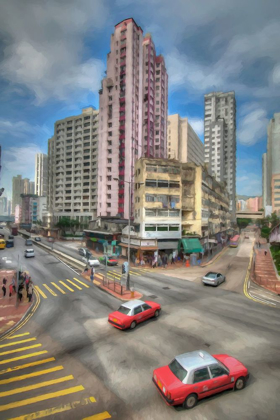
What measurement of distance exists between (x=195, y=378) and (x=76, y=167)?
105m

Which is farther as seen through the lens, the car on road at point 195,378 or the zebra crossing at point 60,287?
the zebra crossing at point 60,287

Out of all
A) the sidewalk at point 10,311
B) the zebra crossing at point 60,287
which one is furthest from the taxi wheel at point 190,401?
the zebra crossing at point 60,287

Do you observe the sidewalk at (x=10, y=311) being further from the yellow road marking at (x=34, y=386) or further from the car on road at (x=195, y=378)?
the car on road at (x=195, y=378)

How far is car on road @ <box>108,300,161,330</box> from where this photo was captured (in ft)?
49.8

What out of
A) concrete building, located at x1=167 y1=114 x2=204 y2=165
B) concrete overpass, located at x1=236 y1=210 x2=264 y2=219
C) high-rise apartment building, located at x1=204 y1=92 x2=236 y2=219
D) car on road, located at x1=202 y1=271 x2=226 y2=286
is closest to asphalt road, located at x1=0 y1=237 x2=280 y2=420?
car on road, located at x1=202 y1=271 x2=226 y2=286

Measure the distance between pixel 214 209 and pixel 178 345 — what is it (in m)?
48.2

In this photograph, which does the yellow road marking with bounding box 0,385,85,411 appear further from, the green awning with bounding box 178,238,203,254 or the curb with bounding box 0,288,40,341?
the green awning with bounding box 178,238,203,254

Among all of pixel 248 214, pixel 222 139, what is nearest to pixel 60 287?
pixel 222 139

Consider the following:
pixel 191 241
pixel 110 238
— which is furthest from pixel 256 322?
pixel 110 238

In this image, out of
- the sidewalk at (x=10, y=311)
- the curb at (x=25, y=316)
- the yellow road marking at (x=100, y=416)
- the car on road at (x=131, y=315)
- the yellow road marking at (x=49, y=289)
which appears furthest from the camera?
the yellow road marking at (x=49, y=289)

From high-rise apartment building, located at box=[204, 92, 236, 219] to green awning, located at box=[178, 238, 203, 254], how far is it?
11701 centimetres

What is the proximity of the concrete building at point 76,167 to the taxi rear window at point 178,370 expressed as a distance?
91.4 m

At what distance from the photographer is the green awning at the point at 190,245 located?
39537 millimetres

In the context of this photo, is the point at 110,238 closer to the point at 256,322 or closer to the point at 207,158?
the point at 256,322
